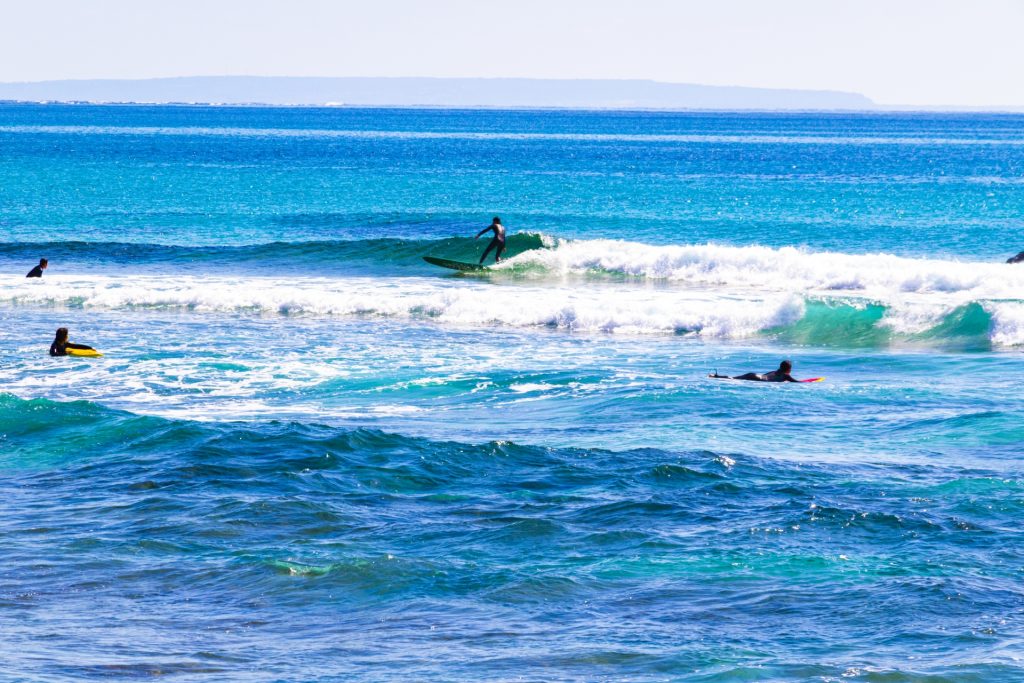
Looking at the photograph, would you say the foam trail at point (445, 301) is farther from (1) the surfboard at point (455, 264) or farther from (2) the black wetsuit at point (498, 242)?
(1) the surfboard at point (455, 264)

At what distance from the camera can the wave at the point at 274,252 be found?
4088cm

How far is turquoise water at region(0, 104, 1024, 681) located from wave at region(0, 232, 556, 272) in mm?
192

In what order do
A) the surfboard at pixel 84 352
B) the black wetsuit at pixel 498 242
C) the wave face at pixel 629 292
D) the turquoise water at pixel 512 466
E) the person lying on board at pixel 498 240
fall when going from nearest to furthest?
the turquoise water at pixel 512 466, the surfboard at pixel 84 352, the wave face at pixel 629 292, the person lying on board at pixel 498 240, the black wetsuit at pixel 498 242

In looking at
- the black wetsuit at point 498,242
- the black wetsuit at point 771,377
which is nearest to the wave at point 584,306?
the black wetsuit at point 498,242

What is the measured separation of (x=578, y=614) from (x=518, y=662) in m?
1.19

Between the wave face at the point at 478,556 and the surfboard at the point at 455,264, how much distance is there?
23.4m

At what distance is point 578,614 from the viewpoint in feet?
35.1

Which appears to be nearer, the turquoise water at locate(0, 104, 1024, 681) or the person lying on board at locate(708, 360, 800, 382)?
the turquoise water at locate(0, 104, 1024, 681)

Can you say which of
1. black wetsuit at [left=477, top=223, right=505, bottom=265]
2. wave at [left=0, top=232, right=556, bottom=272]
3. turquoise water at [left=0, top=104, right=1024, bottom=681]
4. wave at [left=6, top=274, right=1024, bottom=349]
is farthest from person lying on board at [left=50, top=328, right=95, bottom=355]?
wave at [left=0, top=232, right=556, bottom=272]

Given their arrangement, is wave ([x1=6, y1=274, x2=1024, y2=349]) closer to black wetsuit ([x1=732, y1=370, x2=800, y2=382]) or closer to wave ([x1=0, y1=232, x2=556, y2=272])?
wave ([x1=0, y1=232, x2=556, y2=272])

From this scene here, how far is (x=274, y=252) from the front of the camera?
42.4 metres

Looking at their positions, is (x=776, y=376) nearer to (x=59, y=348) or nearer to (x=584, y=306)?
(x=584, y=306)

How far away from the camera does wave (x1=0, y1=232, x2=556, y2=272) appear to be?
40.9 metres

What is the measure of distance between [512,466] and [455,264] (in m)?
25.3
